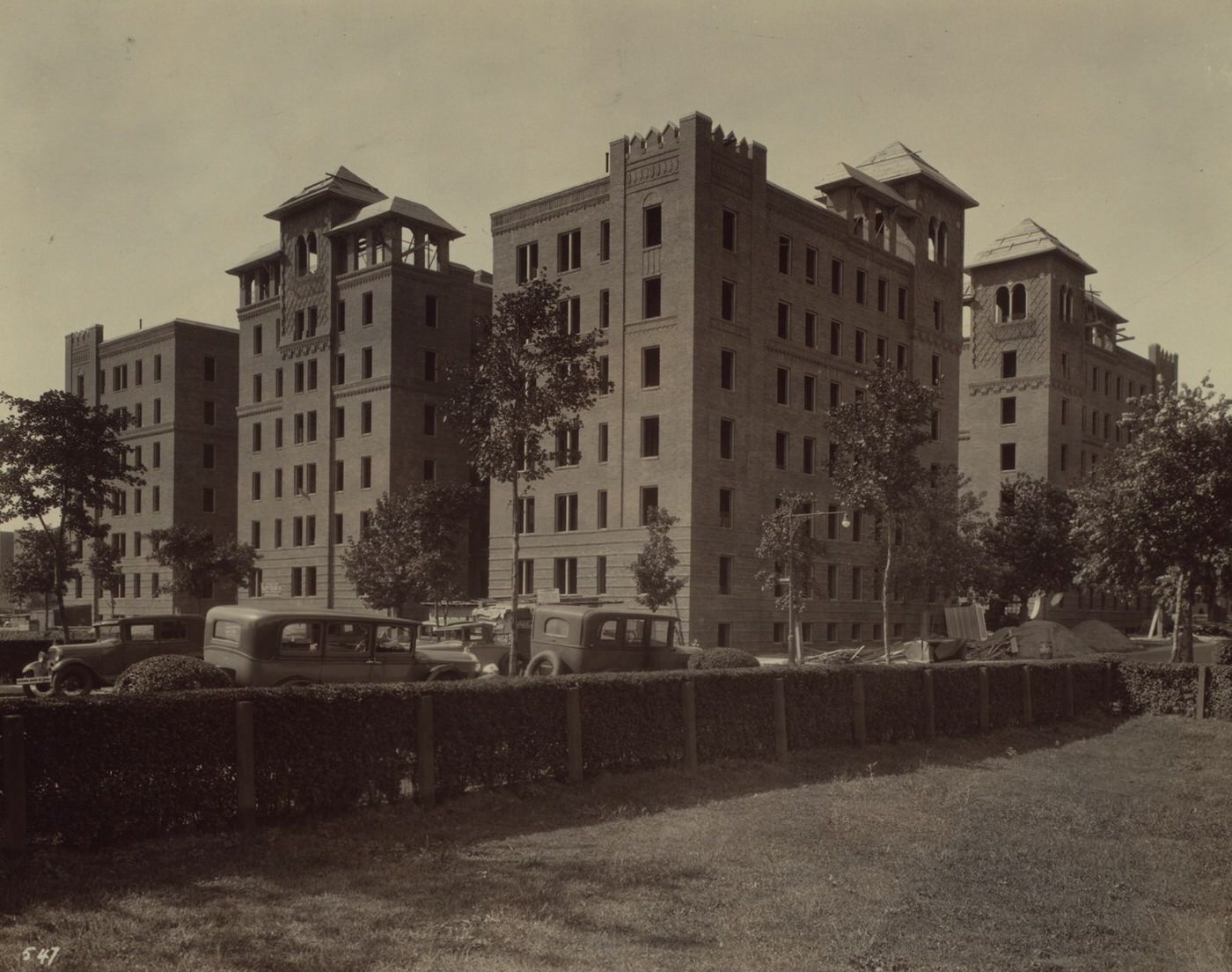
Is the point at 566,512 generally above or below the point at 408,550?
above

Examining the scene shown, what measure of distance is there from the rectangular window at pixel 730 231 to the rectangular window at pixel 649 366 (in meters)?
5.46

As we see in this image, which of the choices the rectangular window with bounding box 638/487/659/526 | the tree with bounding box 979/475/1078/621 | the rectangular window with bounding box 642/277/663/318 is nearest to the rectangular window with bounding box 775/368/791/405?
the rectangular window with bounding box 642/277/663/318

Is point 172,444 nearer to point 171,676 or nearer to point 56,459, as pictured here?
point 56,459

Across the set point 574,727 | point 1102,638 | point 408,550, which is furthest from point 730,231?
point 574,727

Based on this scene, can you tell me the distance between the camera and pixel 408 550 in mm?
45250

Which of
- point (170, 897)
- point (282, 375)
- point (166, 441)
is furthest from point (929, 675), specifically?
point (166, 441)

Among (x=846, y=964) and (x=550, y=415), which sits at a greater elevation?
(x=550, y=415)

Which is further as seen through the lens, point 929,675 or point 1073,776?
point 929,675

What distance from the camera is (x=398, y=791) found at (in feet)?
38.1

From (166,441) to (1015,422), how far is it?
175 ft

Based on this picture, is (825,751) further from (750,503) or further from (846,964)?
(750,503)

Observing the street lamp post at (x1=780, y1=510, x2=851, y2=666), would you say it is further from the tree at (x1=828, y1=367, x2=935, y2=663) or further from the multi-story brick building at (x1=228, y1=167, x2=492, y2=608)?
the multi-story brick building at (x1=228, y1=167, x2=492, y2=608)

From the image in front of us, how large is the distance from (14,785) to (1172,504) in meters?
27.1

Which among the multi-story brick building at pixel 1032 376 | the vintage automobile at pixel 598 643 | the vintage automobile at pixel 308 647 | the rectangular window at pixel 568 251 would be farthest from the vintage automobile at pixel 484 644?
the multi-story brick building at pixel 1032 376
